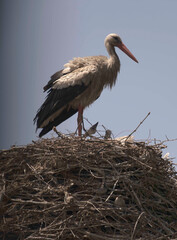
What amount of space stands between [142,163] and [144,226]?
2.25ft

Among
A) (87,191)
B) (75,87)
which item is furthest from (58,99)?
(87,191)

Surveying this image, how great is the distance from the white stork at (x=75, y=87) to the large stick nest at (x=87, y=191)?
6.61ft

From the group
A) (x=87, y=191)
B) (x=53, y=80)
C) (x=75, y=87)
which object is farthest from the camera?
(x=53, y=80)

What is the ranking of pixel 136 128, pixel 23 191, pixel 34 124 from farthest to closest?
pixel 34 124
pixel 136 128
pixel 23 191

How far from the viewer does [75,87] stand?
7172 mm

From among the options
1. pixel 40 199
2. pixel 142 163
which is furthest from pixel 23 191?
pixel 142 163

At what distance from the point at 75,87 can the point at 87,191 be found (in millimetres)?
2896

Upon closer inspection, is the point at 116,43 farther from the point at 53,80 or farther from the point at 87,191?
the point at 87,191

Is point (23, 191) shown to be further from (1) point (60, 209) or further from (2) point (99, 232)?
(2) point (99, 232)

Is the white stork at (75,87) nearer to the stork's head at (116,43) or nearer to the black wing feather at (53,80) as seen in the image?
the black wing feather at (53,80)

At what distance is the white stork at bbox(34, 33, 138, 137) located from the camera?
23.5 ft

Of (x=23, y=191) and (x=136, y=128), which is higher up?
(x=136, y=128)

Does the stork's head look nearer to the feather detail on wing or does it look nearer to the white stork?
the white stork

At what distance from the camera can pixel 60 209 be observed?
14.1 feet
